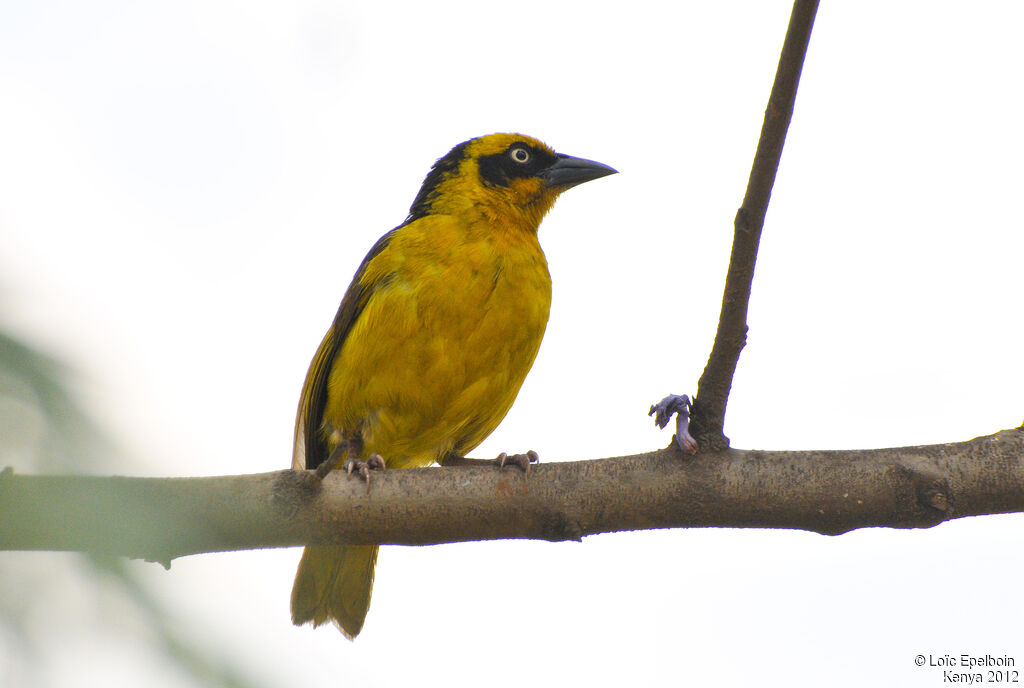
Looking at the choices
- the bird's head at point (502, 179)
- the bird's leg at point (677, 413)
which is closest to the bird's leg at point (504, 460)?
the bird's leg at point (677, 413)

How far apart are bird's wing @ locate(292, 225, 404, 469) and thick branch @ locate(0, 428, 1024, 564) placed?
1.61 m

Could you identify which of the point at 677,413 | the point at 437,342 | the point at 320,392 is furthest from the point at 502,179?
the point at 677,413

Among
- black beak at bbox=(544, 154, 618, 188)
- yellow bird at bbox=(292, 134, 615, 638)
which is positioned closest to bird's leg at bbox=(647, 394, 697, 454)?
yellow bird at bbox=(292, 134, 615, 638)

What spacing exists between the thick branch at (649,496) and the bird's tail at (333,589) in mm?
1652

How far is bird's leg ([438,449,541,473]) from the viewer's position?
116 inches

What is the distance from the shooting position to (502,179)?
5211 mm

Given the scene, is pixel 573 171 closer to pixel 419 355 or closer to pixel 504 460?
pixel 419 355

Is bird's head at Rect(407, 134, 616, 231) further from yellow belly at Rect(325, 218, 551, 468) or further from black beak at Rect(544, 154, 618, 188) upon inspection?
yellow belly at Rect(325, 218, 551, 468)

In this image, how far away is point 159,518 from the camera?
2.28ft

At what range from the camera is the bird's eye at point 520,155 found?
538cm

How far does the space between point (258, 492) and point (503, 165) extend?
302 cm

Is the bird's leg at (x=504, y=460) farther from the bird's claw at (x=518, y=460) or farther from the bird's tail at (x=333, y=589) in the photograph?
the bird's tail at (x=333, y=589)

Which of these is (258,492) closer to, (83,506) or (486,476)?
(486,476)

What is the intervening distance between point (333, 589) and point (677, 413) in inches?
88.3
